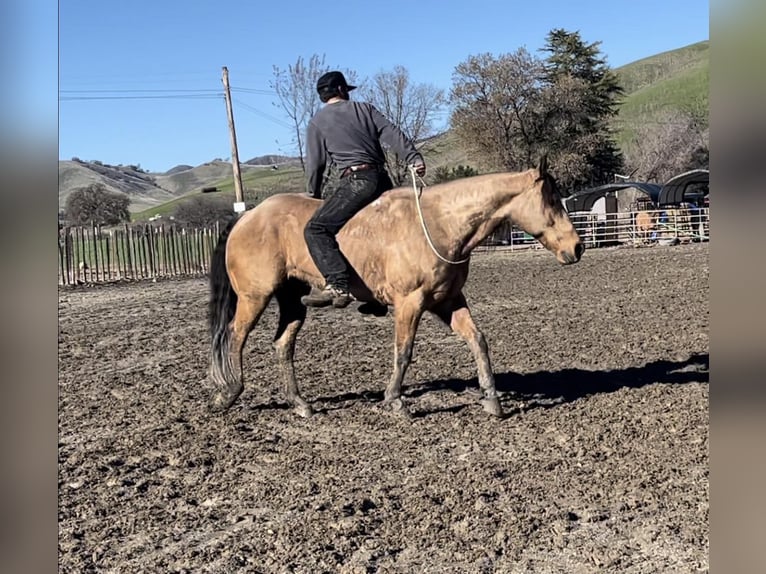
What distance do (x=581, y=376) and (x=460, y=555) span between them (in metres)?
4.06

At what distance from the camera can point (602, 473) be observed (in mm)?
4348

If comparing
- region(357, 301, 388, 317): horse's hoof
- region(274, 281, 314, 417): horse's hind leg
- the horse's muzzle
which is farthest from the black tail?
the horse's muzzle

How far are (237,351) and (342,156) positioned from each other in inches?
72.2

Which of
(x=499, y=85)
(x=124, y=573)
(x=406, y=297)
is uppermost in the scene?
(x=499, y=85)

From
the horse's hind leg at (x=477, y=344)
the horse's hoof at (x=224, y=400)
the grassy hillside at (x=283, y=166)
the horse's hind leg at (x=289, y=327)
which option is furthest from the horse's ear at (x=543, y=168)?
the grassy hillside at (x=283, y=166)

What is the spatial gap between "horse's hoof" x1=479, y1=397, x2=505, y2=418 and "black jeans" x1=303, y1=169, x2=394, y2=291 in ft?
4.57

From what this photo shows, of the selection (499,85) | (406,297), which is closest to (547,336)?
(406,297)

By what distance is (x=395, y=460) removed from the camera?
4.75 m

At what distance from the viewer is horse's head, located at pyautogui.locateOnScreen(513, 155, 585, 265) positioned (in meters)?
5.48

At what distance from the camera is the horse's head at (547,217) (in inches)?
216

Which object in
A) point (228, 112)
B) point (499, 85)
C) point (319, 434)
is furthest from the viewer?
point (499, 85)

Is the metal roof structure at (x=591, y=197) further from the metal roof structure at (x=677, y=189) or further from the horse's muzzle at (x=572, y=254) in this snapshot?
the horse's muzzle at (x=572, y=254)

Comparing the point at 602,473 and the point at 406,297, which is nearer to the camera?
the point at 602,473
